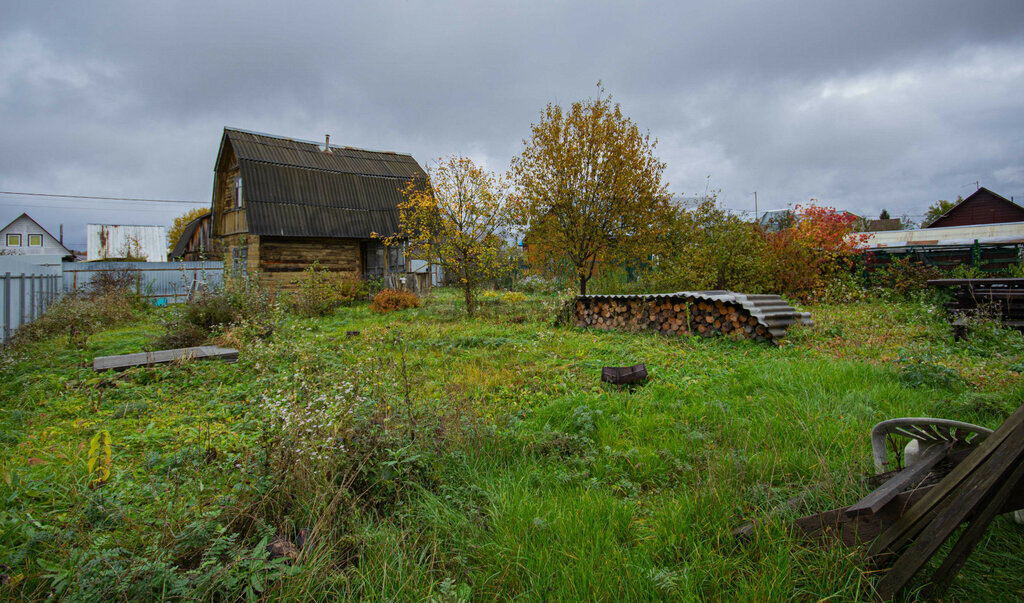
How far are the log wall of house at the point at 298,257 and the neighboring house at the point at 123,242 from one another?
18402 millimetres

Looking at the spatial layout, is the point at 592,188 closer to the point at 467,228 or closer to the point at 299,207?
the point at 467,228

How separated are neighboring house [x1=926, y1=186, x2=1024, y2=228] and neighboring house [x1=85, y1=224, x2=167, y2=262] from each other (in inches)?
2226

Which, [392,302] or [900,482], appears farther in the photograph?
[392,302]

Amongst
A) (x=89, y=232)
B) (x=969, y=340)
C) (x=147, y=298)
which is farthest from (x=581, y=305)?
Result: (x=89, y=232)

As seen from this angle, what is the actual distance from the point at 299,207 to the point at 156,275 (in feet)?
22.1

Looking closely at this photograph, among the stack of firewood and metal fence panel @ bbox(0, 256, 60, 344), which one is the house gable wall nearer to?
metal fence panel @ bbox(0, 256, 60, 344)

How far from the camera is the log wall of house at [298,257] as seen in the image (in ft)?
57.3

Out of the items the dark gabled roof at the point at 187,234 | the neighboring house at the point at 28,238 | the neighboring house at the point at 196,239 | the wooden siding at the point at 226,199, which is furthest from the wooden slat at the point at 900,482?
the neighboring house at the point at 28,238

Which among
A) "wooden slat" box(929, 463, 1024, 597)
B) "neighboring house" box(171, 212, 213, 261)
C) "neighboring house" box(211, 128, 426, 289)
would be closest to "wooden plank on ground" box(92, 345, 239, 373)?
"wooden slat" box(929, 463, 1024, 597)

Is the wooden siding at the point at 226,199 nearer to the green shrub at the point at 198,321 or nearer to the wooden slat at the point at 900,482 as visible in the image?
the green shrub at the point at 198,321

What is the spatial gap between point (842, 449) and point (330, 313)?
12734 mm

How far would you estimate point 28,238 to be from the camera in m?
46.1

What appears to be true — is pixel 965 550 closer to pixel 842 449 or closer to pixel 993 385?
pixel 842 449

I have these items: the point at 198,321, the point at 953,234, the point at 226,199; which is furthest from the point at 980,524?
the point at 953,234
